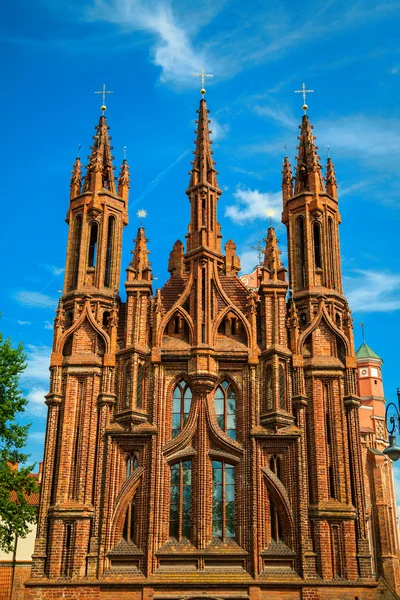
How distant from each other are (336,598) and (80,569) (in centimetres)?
924

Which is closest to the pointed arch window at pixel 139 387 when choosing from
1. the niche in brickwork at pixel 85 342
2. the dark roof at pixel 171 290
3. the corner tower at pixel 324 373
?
the niche in brickwork at pixel 85 342

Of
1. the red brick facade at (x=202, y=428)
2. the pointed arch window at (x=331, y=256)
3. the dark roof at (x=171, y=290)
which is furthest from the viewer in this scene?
the pointed arch window at (x=331, y=256)

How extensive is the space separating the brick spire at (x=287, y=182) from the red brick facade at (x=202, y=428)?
1.24 m

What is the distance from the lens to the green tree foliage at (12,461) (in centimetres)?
2903

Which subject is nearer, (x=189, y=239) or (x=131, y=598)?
(x=131, y=598)

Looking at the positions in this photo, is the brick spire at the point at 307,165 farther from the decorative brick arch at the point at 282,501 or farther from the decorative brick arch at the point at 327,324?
the decorative brick arch at the point at 282,501

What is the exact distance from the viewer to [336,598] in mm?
26312

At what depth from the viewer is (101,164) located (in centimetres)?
3459

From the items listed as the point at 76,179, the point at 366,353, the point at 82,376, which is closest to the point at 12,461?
the point at 82,376

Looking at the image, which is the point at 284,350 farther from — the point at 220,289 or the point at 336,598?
the point at 336,598

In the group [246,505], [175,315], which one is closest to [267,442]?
[246,505]

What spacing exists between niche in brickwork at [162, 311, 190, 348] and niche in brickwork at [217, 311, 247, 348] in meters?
1.37

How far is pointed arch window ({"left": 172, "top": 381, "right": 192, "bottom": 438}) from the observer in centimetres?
2912

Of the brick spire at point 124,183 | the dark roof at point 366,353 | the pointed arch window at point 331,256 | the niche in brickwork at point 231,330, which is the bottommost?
the niche in brickwork at point 231,330
